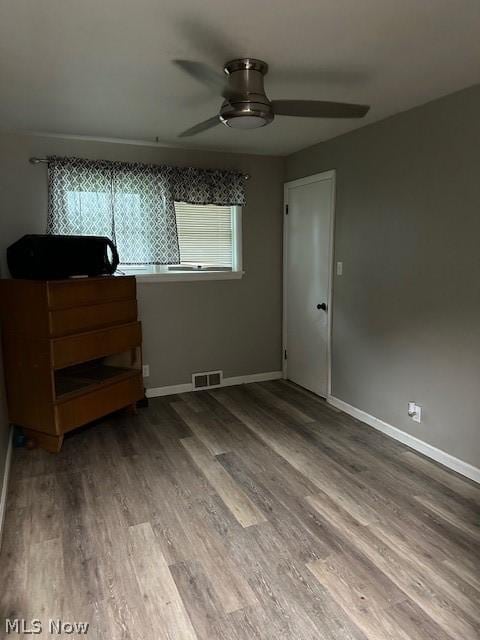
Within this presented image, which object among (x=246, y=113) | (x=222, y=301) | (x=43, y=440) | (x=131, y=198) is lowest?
(x=43, y=440)

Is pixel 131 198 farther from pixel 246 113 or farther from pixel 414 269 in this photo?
pixel 414 269

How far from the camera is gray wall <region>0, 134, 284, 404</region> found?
3.98 m

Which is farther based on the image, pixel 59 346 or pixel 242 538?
pixel 59 346

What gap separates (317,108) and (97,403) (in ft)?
8.18

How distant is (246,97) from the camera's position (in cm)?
203

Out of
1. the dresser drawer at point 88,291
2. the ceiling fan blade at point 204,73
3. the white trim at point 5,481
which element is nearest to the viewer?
the ceiling fan blade at point 204,73

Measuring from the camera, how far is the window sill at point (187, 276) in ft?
13.0

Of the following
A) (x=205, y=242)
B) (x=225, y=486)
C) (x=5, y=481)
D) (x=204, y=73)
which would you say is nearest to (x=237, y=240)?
(x=205, y=242)

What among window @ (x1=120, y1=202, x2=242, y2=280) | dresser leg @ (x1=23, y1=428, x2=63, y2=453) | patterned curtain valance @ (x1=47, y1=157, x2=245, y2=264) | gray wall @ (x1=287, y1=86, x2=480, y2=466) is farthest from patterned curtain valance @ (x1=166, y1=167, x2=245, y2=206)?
dresser leg @ (x1=23, y1=428, x2=63, y2=453)

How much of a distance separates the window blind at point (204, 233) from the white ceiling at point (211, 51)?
113 cm

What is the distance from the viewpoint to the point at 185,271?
4164 mm

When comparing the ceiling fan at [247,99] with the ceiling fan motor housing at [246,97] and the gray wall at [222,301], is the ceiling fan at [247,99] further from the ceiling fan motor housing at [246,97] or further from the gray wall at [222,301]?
the gray wall at [222,301]

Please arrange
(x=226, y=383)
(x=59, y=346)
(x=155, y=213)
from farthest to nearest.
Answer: (x=226, y=383) → (x=155, y=213) → (x=59, y=346)

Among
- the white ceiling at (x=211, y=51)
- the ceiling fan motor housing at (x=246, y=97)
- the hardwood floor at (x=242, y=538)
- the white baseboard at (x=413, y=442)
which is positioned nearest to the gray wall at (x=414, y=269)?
the white baseboard at (x=413, y=442)
